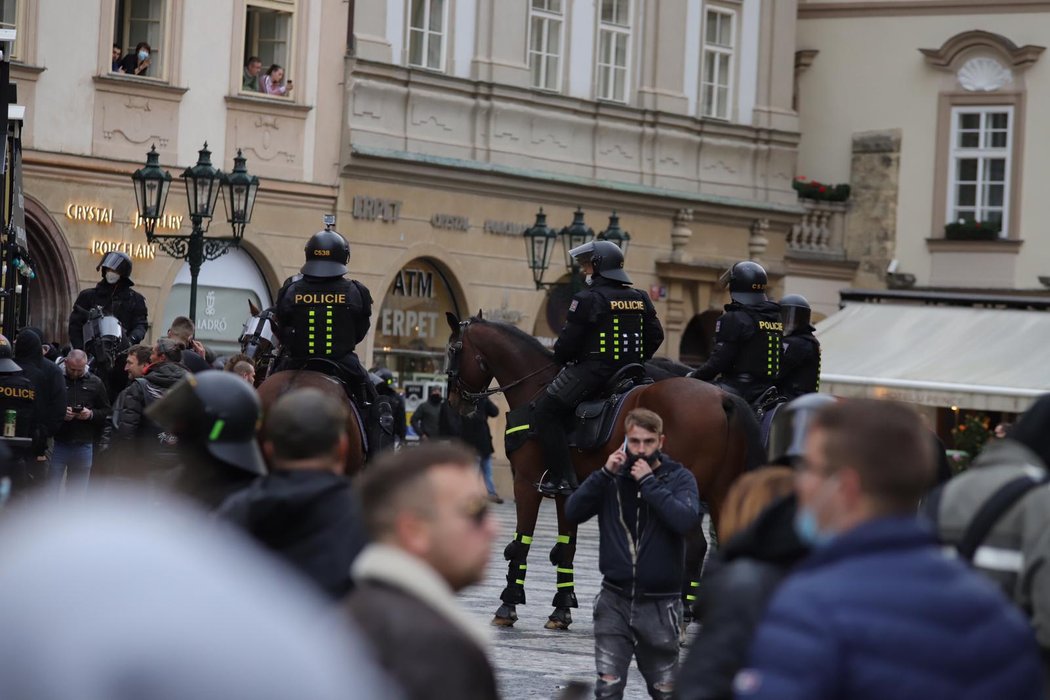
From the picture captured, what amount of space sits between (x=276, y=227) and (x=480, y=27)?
5.08 metres

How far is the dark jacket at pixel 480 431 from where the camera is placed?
28.0m

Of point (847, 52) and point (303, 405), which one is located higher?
point (847, 52)

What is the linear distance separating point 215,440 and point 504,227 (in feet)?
82.5

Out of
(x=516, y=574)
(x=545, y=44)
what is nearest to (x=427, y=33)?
(x=545, y=44)

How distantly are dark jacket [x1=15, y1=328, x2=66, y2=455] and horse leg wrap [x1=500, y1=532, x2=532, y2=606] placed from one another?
383 cm

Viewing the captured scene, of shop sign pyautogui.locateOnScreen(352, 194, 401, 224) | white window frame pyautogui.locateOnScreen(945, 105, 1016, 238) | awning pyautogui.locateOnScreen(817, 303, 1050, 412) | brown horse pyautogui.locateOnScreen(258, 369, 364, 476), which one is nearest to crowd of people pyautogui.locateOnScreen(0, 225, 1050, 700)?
brown horse pyautogui.locateOnScreen(258, 369, 364, 476)

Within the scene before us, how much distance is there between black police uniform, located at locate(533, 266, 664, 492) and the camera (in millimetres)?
13672

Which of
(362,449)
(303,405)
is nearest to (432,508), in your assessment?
(303,405)

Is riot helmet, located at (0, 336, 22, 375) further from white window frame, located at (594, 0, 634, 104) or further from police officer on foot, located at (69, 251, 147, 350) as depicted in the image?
white window frame, located at (594, 0, 634, 104)

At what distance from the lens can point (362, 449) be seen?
40.9 feet

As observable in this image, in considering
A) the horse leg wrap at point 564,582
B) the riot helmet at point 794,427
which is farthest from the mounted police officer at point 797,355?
the riot helmet at point 794,427

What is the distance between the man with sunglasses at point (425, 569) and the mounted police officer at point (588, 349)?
9782 millimetres

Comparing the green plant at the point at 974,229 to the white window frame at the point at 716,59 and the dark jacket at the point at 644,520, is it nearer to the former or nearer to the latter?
the white window frame at the point at 716,59

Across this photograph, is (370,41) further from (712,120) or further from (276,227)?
(712,120)
